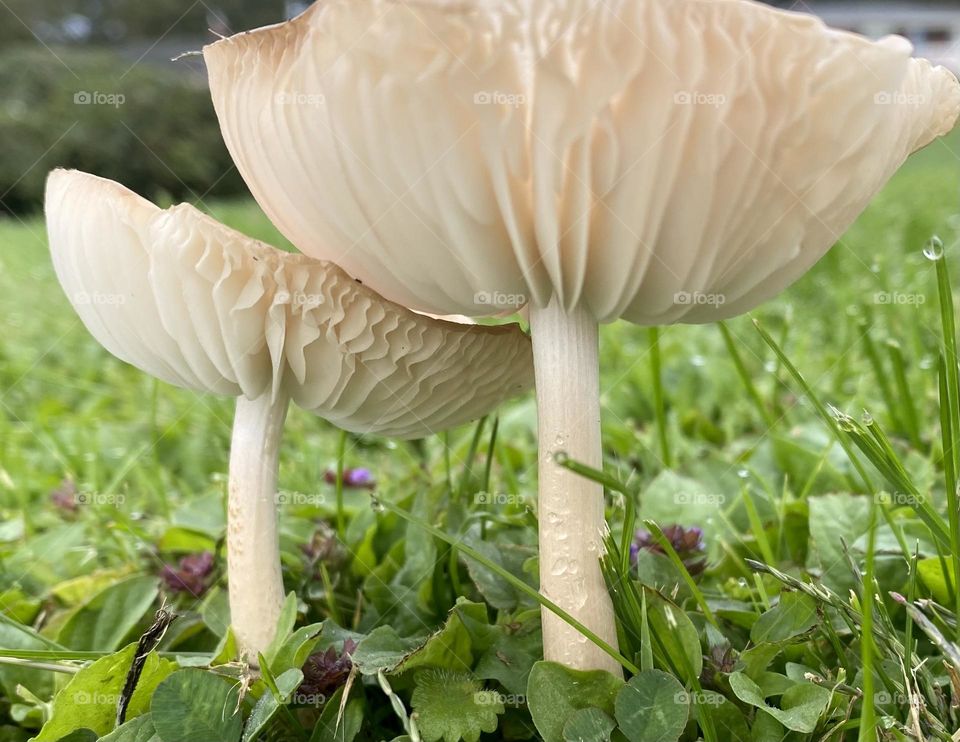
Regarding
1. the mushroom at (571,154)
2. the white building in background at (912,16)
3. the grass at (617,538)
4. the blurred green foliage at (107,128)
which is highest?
the white building in background at (912,16)

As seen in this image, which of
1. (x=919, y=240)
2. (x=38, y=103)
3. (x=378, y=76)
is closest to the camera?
(x=378, y=76)

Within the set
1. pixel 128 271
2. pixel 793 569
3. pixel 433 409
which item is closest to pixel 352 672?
pixel 433 409

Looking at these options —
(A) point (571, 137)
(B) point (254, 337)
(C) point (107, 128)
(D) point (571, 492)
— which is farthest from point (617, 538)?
(C) point (107, 128)

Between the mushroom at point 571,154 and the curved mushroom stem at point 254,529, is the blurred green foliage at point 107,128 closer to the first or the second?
the curved mushroom stem at point 254,529

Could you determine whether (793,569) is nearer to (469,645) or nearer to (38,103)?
(469,645)

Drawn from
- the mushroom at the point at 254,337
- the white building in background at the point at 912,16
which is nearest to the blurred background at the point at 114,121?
the mushroom at the point at 254,337

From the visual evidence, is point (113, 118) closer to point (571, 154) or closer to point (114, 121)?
point (114, 121)
